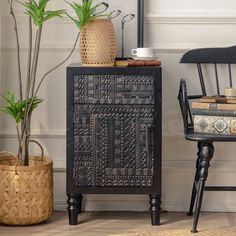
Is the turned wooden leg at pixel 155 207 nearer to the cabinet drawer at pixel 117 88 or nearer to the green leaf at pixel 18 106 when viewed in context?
the cabinet drawer at pixel 117 88

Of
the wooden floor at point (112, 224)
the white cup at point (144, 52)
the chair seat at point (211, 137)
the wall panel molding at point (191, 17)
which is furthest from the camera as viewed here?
the wall panel molding at point (191, 17)

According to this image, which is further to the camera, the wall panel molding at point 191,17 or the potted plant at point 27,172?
the wall panel molding at point 191,17

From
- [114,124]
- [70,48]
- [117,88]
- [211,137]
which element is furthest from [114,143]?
[70,48]

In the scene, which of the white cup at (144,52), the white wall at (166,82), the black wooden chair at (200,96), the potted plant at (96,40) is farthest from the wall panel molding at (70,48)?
the potted plant at (96,40)

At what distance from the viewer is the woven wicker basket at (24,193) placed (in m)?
3.49

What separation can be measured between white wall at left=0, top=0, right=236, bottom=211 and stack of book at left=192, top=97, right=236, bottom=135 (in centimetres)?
38

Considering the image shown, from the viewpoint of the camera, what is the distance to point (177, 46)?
381 cm

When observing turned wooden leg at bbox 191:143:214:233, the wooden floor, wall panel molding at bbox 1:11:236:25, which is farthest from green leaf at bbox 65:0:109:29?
the wooden floor

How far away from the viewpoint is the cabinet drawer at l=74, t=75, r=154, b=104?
348 cm

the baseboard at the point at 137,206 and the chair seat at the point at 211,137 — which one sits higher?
the chair seat at the point at 211,137

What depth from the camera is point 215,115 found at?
345cm

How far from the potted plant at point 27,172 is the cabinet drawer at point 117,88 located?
28 centimetres

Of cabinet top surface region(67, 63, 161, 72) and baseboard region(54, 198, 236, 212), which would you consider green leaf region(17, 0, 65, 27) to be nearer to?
cabinet top surface region(67, 63, 161, 72)

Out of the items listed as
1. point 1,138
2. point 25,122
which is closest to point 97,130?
point 25,122
